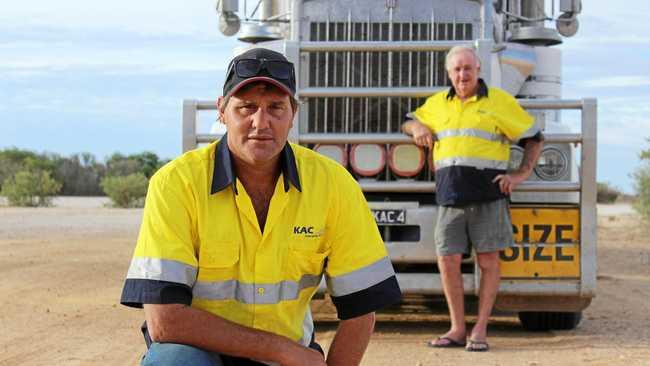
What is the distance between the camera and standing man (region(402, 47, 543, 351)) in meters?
7.95

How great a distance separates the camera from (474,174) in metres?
7.96

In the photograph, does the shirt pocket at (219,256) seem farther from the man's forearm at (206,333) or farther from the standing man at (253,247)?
the man's forearm at (206,333)

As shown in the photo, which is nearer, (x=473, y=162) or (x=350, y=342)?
(x=350, y=342)

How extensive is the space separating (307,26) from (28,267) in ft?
20.8

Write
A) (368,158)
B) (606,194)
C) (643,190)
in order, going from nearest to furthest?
(368,158) < (643,190) < (606,194)

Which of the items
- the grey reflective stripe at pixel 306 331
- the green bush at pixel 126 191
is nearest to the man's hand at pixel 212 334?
the grey reflective stripe at pixel 306 331

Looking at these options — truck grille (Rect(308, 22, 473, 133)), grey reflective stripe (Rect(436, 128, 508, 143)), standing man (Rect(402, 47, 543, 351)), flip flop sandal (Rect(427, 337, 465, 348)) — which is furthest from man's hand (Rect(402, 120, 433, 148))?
flip flop sandal (Rect(427, 337, 465, 348))

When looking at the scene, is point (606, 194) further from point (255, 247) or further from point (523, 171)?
point (255, 247)

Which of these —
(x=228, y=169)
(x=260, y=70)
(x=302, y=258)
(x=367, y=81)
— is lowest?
(x=302, y=258)

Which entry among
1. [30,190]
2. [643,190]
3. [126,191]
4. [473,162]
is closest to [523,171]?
[473,162]

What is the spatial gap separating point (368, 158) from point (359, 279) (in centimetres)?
449

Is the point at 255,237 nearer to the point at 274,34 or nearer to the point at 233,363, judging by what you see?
the point at 233,363

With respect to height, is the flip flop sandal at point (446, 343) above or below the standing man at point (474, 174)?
below

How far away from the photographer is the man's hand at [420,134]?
26.5ft
